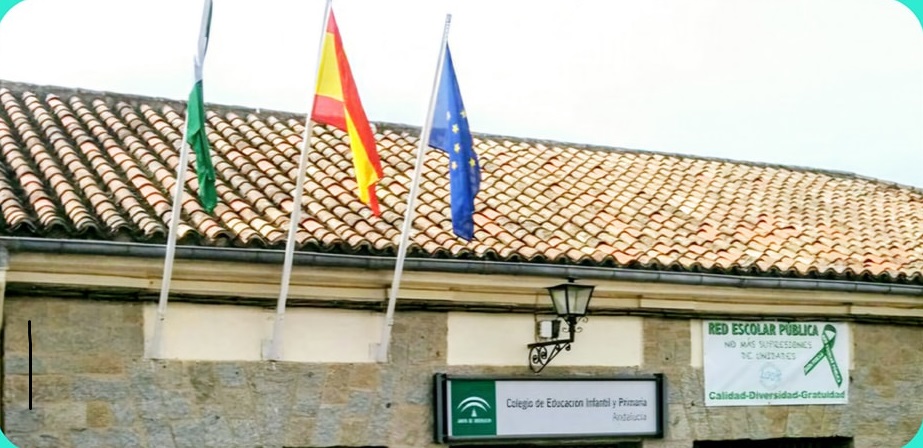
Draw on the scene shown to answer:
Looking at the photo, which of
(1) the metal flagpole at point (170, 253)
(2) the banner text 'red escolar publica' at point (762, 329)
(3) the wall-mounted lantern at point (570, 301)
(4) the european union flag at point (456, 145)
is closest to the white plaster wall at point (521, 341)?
(3) the wall-mounted lantern at point (570, 301)

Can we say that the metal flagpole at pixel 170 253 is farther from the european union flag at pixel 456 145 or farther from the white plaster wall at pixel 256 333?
the european union flag at pixel 456 145

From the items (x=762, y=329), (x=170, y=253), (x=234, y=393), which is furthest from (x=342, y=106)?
(x=762, y=329)

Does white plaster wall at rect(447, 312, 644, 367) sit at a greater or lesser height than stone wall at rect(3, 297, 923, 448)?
greater

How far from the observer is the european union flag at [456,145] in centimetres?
853

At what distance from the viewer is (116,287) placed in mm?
7910

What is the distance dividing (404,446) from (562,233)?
2.36 metres

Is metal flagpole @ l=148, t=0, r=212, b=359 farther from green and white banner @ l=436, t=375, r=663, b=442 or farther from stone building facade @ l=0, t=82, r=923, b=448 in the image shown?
green and white banner @ l=436, t=375, r=663, b=442

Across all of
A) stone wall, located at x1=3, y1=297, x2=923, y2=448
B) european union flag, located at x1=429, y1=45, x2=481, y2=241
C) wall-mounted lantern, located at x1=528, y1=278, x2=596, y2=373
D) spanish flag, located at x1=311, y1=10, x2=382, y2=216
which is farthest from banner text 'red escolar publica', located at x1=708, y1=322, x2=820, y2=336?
spanish flag, located at x1=311, y1=10, x2=382, y2=216

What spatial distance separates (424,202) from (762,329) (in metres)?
3.21

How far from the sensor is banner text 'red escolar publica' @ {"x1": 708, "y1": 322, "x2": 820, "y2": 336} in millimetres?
10219

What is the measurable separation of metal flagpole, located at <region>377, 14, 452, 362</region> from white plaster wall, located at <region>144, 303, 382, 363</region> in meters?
0.11

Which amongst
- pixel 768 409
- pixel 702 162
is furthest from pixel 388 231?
pixel 702 162

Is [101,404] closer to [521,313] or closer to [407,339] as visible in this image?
[407,339]

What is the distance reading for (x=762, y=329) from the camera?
1041 centimetres
